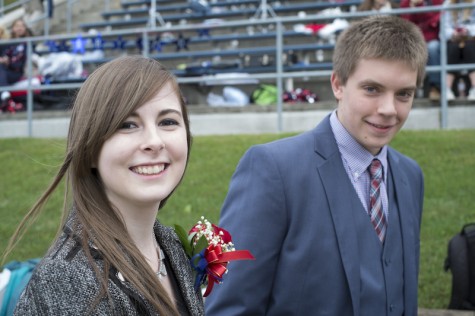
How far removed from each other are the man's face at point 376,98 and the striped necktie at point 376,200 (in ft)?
0.31

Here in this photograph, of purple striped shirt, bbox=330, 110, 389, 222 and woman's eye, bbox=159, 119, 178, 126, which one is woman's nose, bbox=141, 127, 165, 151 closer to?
woman's eye, bbox=159, 119, 178, 126

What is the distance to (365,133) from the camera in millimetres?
2861

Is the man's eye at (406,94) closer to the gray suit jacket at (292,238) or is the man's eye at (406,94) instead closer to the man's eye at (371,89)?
the man's eye at (371,89)

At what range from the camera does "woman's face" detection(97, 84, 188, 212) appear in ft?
6.00

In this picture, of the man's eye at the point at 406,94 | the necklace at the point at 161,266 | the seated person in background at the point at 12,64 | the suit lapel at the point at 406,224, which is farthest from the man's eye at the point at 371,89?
the seated person in background at the point at 12,64

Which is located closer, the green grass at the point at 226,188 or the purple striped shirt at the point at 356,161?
the purple striped shirt at the point at 356,161

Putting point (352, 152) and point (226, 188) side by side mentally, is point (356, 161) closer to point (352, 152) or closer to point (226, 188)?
point (352, 152)

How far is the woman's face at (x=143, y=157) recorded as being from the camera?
72.1 inches

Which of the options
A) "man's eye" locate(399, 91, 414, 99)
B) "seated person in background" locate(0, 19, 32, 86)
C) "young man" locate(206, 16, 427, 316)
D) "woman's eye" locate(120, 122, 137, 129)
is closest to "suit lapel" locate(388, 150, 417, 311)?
"young man" locate(206, 16, 427, 316)

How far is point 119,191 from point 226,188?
16.8 feet

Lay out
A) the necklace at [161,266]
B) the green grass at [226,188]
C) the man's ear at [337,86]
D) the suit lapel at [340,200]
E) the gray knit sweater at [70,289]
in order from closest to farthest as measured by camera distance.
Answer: the gray knit sweater at [70,289] < the necklace at [161,266] < the suit lapel at [340,200] < the man's ear at [337,86] < the green grass at [226,188]

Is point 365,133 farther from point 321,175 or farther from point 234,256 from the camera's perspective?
point 234,256

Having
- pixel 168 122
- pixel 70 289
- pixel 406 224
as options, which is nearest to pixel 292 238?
pixel 406 224

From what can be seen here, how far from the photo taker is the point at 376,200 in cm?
290
